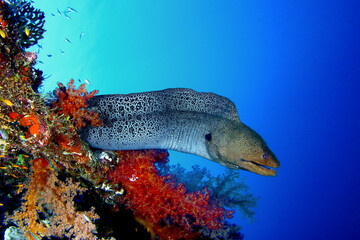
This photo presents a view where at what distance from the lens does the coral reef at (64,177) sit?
3.25 m

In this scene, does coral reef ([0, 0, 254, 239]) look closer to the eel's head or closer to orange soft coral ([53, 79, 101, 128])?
orange soft coral ([53, 79, 101, 128])

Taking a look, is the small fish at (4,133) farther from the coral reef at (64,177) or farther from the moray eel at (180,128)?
the moray eel at (180,128)

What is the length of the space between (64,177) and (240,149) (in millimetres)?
3807

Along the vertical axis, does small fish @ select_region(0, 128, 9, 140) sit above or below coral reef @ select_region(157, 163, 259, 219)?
below

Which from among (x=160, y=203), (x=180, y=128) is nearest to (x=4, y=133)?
(x=160, y=203)

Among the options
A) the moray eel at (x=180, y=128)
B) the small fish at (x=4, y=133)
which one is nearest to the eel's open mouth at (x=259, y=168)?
the moray eel at (x=180, y=128)

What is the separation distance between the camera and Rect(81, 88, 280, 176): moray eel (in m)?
4.74

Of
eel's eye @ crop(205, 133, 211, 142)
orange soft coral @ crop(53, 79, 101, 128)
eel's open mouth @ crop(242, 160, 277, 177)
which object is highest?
eel's eye @ crop(205, 133, 211, 142)

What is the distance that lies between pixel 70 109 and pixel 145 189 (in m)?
2.11

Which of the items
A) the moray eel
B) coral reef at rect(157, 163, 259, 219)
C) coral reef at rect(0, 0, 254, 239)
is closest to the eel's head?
the moray eel

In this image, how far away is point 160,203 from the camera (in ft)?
14.0

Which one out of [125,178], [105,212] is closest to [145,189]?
[125,178]

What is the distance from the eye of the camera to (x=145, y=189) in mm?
4297

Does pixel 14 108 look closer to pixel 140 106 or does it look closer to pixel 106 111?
pixel 106 111
